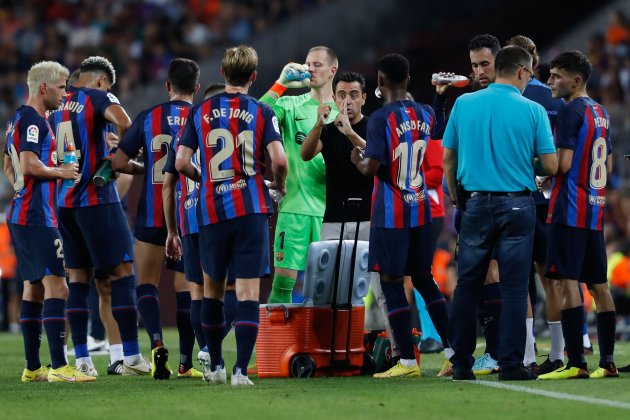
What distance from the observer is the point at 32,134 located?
9.29m

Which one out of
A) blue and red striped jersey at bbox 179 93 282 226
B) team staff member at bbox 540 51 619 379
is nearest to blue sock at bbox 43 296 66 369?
blue and red striped jersey at bbox 179 93 282 226

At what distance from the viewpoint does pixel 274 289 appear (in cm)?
1002

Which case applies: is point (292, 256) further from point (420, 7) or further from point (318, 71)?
point (420, 7)

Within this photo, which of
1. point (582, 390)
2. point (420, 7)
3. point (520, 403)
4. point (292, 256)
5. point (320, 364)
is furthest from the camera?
point (420, 7)

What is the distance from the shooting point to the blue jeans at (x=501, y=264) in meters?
8.27

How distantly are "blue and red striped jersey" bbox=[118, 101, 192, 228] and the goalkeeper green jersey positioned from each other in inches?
33.5

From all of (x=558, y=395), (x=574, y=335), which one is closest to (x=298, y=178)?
(x=574, y=335)

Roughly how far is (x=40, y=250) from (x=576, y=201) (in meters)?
3.74

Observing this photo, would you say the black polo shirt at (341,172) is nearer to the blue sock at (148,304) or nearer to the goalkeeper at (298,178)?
the goalkeeper at (298,178)

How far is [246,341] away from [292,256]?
1.71 metres

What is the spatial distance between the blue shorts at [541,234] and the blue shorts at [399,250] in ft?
2.91

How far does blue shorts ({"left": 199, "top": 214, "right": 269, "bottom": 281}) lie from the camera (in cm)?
844

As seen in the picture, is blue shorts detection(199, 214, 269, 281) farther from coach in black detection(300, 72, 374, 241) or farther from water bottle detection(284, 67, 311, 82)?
water bottle detection(284, 67, 311, 82)

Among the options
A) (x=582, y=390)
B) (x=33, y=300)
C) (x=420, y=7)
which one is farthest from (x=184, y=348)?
(x=420, y=7)
